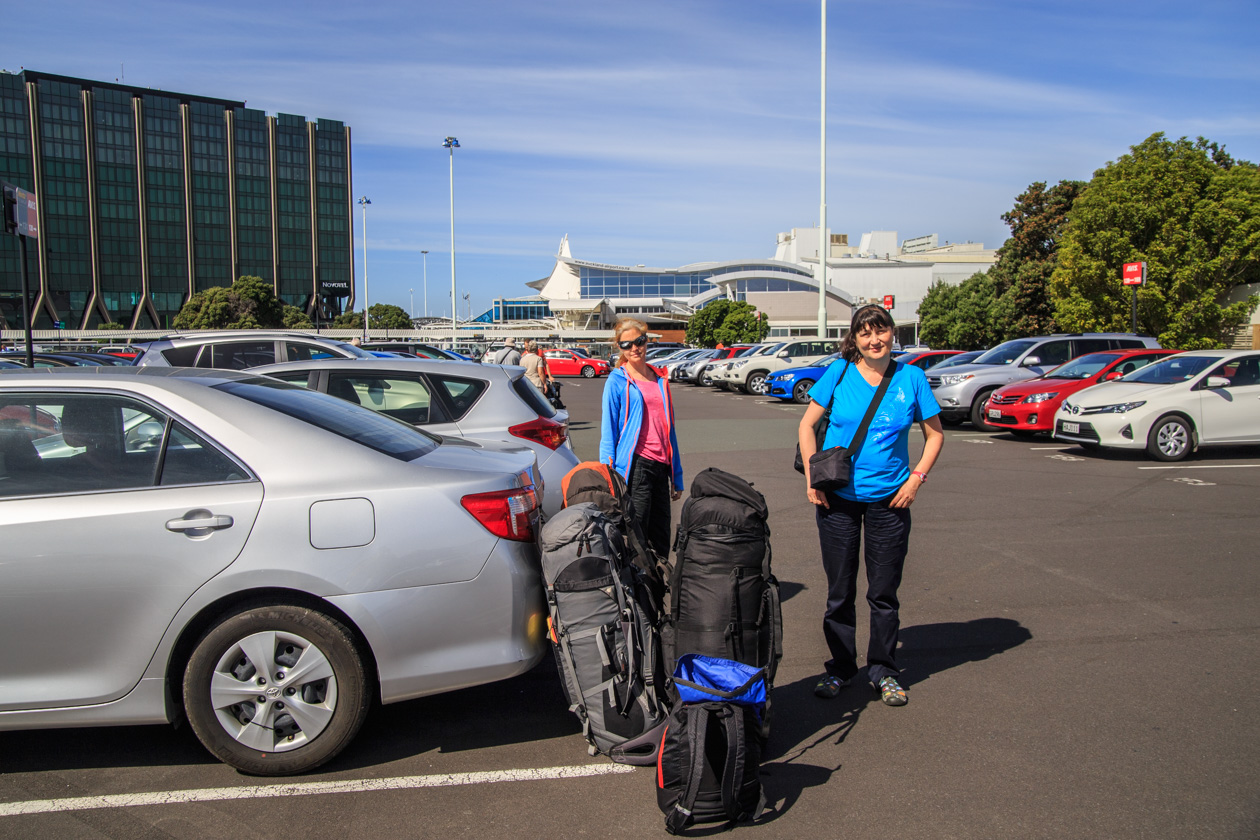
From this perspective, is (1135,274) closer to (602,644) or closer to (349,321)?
(602,644)

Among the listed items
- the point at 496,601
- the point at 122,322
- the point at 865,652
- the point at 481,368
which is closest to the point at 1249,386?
the point at 865,652

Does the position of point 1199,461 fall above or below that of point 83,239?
below

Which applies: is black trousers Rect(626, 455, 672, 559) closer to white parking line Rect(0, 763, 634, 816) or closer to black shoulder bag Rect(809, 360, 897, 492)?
black shoulder bag Rect(809, 360, 897, 492)

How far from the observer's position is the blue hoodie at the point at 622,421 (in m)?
4.89

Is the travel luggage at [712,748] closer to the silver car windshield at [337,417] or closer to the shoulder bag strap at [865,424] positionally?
the shoulder bag strap at [865,424]

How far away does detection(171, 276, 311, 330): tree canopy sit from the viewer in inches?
3393

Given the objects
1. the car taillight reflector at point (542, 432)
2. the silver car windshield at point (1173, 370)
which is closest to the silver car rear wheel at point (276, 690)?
the car taillight reflector at point (542, 432)

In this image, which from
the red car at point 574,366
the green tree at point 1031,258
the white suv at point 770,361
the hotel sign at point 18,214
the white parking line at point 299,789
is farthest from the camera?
the red car at point 574,366

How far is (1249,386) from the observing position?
1161cm

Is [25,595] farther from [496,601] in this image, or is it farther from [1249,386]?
[1249,386]

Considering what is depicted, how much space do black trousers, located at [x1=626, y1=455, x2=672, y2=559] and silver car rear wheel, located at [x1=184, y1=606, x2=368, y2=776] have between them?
196 cm

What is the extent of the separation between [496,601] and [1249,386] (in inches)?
481

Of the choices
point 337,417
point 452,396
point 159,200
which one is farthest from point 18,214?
point 159,200

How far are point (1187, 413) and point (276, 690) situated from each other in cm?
1205
